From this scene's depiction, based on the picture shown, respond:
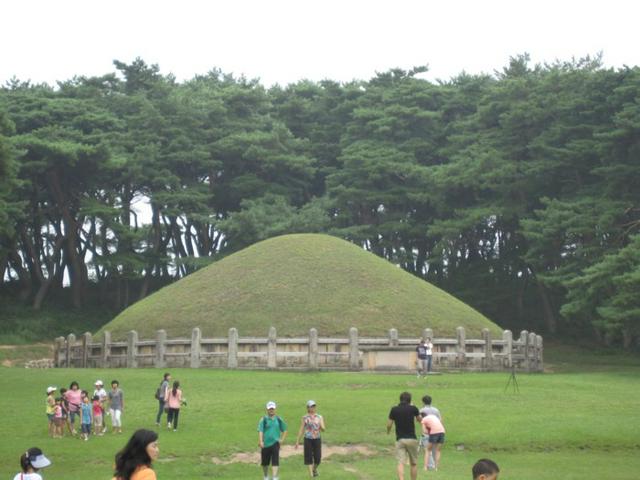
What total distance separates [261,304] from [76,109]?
86.6ft

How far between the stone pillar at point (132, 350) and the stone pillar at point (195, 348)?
300cm

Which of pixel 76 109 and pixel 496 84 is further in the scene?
pixel 496 84

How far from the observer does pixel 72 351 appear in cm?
4975

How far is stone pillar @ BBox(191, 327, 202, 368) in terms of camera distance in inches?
1778

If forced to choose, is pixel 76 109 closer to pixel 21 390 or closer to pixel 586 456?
pixel 21 390

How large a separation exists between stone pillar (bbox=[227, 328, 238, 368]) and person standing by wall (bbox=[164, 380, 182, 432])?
16.8m

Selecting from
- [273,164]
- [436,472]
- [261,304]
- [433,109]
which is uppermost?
[433,109]

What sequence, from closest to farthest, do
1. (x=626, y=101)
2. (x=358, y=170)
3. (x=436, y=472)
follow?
(x=436, y=472) < (x=626, y=101) < (x=358, y=170)

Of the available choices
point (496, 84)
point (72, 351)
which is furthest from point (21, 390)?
point (496, 84)

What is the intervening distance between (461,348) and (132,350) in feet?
49.1

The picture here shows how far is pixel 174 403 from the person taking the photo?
27.5 m

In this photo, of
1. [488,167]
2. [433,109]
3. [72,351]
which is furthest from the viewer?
[433,109]

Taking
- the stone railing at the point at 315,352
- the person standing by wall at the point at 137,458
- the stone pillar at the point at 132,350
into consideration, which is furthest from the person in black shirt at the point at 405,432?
the stone pillar at the point at 132,350

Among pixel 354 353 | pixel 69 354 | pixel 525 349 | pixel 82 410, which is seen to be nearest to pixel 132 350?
pixel 69 354
